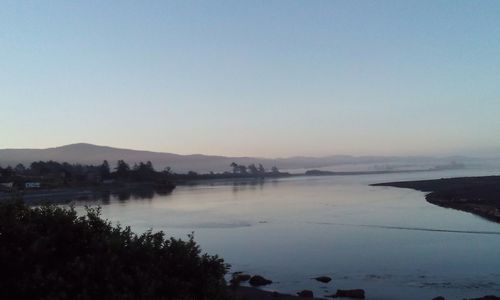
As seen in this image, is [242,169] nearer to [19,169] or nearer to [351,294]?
[19,169]

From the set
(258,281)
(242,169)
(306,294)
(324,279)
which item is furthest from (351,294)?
(242,169)

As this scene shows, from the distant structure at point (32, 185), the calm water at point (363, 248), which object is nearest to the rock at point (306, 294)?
the calm water at point (363, 248)

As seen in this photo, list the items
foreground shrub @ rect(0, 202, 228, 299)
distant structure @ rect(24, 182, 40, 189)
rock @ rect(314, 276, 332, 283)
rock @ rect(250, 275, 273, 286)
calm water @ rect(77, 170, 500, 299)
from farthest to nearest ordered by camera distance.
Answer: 1. distant structure @ rect(24, 182, 40, 189)
2. rock @ rect(314, 276, 332, 283)
3. rock @ rect(250, 275, 273, 286)
4. calm water @ rect(77, 170, 500, 299)
5. foreground shrub @ rect(0, 202, 228, 299)

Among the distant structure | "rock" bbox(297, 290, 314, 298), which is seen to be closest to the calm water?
"rock" bbox(297, 290, 314, 298)

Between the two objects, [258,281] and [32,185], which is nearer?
[258,281]

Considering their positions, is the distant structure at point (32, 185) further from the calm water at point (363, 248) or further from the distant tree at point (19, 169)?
the calm water at point (363, 248)

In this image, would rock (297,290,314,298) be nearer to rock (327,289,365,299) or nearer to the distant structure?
rock (327,289,365,299)

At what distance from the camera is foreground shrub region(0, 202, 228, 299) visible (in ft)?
16.8

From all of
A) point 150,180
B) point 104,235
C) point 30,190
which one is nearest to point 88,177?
point 150,180

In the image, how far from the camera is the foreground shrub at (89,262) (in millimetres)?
5113

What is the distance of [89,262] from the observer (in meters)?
5.41

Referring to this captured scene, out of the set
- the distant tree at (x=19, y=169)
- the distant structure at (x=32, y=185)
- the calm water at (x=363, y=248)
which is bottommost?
the calm water at (x=363, y=248)

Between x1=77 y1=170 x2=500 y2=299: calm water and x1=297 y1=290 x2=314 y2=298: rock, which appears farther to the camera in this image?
x1=77 y1=170 x2=500 y2=299: calm water

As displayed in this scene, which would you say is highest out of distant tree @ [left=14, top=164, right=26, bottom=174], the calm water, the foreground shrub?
distant tree @ [left=14, top=164, right=26, bottom=174]
